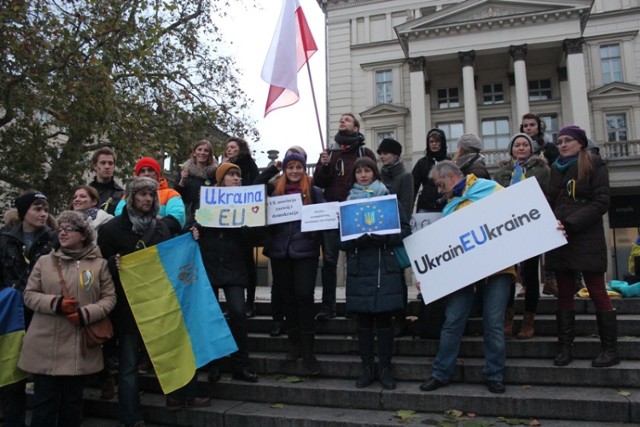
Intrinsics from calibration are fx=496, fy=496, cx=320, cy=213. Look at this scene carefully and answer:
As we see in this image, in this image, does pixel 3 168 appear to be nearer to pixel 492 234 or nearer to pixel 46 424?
pixel 46 424

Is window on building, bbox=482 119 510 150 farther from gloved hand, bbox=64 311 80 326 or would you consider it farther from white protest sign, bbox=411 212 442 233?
gloved hand, bbox=64 311 80 326

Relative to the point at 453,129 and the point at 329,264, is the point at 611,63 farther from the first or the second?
the point at 329,264

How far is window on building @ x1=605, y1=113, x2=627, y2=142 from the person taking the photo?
28.1 meters

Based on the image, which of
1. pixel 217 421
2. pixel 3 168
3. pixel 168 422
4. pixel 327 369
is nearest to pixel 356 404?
pixel 327 369

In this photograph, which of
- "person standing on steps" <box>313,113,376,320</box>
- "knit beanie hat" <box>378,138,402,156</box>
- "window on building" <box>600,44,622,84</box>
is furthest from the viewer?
"window on building" <box>600,44,622,84</box>

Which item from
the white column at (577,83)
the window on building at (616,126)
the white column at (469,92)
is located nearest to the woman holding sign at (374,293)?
the white column at (469,92)

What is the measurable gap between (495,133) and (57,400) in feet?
97.3

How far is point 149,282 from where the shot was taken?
16.4 ft

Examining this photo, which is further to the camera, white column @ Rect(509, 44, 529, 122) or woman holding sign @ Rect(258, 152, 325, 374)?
white column @ Rect(509, 44, 529, 122)

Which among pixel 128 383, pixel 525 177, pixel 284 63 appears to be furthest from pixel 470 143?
pixel 128 383

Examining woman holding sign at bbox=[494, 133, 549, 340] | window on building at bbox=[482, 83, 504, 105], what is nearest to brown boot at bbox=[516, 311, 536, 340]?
woman holding sign at bbox=[494, 133, 549, 340]

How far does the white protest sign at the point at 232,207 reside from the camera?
218 inches

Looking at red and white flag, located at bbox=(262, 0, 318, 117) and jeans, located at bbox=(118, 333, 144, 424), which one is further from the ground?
red and white flag, located at bbox=(262, 0, 318, 117)

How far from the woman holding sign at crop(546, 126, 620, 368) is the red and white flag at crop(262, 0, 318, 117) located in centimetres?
360
